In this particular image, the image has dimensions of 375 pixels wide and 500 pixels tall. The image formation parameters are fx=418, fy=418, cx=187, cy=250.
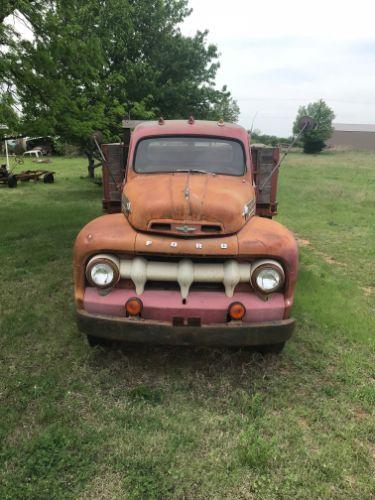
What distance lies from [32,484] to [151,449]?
77cm

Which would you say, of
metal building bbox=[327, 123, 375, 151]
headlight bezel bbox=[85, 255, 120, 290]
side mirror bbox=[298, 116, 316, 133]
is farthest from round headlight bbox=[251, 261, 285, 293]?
metal building bbox=[327, 123, 375, 151]

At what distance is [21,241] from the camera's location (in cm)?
802

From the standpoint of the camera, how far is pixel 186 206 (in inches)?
141

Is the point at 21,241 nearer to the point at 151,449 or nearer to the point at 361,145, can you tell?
the point at 151,449

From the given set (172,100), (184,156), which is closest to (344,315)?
(184,156)

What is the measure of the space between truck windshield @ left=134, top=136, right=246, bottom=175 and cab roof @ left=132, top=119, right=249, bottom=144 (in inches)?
3.0

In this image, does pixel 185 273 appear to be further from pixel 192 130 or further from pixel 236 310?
pixel 192 130

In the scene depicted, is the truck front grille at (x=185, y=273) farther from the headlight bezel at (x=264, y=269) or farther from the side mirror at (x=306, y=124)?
the side mirror at (x=306, y=124)

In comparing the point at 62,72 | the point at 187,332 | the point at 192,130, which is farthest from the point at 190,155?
the point at 62,72

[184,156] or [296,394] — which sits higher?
[184,156]

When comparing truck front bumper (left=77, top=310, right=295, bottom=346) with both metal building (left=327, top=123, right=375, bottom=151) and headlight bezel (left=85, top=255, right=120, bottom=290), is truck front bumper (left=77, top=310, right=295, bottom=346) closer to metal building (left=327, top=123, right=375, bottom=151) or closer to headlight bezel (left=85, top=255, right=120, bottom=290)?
headlight bezel (left=85, top=255, right=120, bottom=290)

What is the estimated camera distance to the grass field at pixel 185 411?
8.58 ft

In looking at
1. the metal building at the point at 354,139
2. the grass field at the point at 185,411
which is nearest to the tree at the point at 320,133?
the metal building at the point at 354,139

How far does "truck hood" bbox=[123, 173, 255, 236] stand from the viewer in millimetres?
3518
